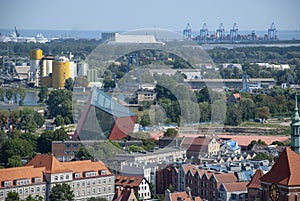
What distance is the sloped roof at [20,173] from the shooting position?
39.4ft

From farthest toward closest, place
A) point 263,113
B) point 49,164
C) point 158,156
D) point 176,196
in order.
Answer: point 263,113
point 158,156
point 49,164
point 176,196

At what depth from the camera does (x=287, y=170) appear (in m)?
8.23

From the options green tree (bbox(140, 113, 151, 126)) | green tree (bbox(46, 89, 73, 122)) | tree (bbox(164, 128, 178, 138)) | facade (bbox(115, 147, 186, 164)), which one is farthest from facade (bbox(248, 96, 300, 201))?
green tree (bbox(46, 89, 73, 122))

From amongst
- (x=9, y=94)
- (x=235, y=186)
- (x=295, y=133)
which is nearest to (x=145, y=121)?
(x=235, y=186)

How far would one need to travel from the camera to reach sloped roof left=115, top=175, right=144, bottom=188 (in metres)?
12.9

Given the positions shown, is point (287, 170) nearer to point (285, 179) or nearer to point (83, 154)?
point (285, 179)

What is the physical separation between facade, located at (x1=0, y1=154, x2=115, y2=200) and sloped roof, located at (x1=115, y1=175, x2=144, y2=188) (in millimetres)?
137

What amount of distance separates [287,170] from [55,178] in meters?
4.80

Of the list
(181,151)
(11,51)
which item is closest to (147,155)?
(181,151)

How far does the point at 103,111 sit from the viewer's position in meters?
17.6

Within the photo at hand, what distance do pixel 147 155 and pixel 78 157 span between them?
1.10 meters

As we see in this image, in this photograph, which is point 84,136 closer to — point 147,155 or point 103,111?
point 103,111

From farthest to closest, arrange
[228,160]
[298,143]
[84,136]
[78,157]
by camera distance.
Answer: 1. [84,136]
2. [78,157]
3. [228,160]
4. [298,143]

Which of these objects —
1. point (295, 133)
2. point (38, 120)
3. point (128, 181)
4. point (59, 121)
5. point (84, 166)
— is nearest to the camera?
point (295, 133)
